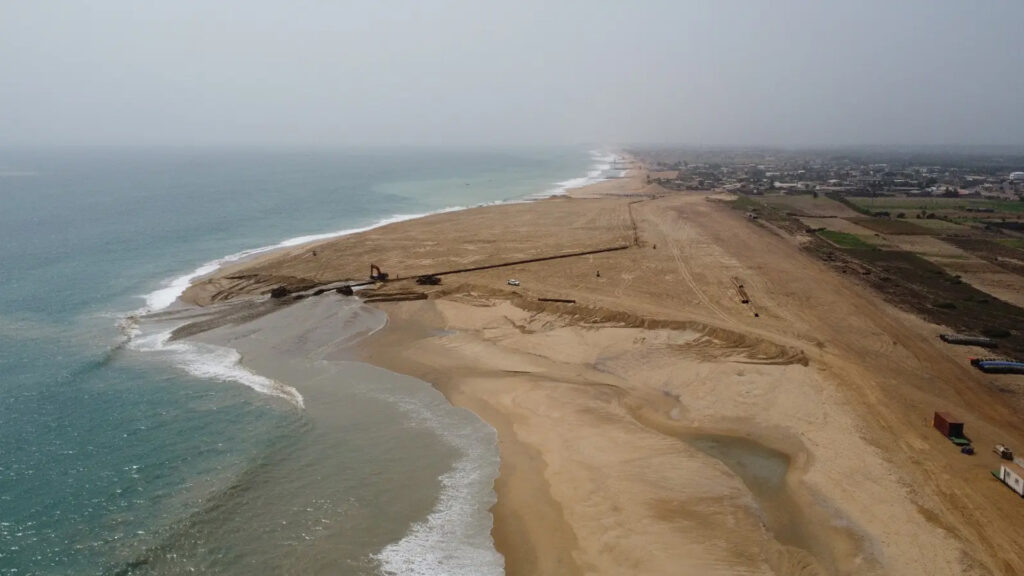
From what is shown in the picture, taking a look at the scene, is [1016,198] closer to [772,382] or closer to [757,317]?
[757,317]

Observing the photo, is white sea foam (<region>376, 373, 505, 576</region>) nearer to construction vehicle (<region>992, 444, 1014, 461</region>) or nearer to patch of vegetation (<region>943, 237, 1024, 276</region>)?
construction vehicle (<region>992, 444, 1014, 461</region>)

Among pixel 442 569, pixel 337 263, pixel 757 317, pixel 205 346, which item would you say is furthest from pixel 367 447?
pixel 337 263

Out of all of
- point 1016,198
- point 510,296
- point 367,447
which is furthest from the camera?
point 1016,198

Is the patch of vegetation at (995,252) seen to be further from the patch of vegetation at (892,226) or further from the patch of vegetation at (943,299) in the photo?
the patch of vegetation at (943,299)

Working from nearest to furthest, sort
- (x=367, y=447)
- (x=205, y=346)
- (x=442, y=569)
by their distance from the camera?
(x=442, y=569)
(x=367, y=447)
(x=205, y=346)

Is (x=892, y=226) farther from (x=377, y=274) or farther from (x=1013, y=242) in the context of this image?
(x=377, y=274)
